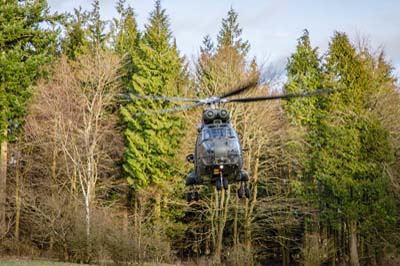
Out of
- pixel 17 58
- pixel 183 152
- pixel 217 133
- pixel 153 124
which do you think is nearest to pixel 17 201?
pixel 17 58

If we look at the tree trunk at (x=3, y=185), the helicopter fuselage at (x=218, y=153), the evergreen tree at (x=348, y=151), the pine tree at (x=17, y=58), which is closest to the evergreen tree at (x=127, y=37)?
the pine tree at (x=17, y=58)

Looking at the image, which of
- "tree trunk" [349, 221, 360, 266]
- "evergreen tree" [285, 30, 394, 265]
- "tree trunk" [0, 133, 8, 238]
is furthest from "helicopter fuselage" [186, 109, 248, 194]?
"tree trunk" [0, 133, 8, 238]

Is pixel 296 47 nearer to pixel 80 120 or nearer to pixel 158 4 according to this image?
pixel 158 4

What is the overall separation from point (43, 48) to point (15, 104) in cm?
425

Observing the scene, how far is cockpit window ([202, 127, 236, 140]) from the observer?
11205 mm

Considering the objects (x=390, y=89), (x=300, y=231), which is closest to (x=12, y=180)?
(x=300, y=231)

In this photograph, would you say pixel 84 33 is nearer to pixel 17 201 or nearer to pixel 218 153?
pixel 17 201

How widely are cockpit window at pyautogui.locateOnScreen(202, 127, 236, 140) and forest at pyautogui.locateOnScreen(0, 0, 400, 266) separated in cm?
945

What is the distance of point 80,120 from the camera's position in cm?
2395

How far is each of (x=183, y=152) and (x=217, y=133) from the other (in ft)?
41.0

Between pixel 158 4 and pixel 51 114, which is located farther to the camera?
pixel 158 4

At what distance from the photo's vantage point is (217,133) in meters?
11.2

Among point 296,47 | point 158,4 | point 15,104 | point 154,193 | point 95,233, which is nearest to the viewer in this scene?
point 95,233

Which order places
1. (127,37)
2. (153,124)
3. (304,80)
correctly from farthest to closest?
(127,37) < (304,80) < (153,124)
